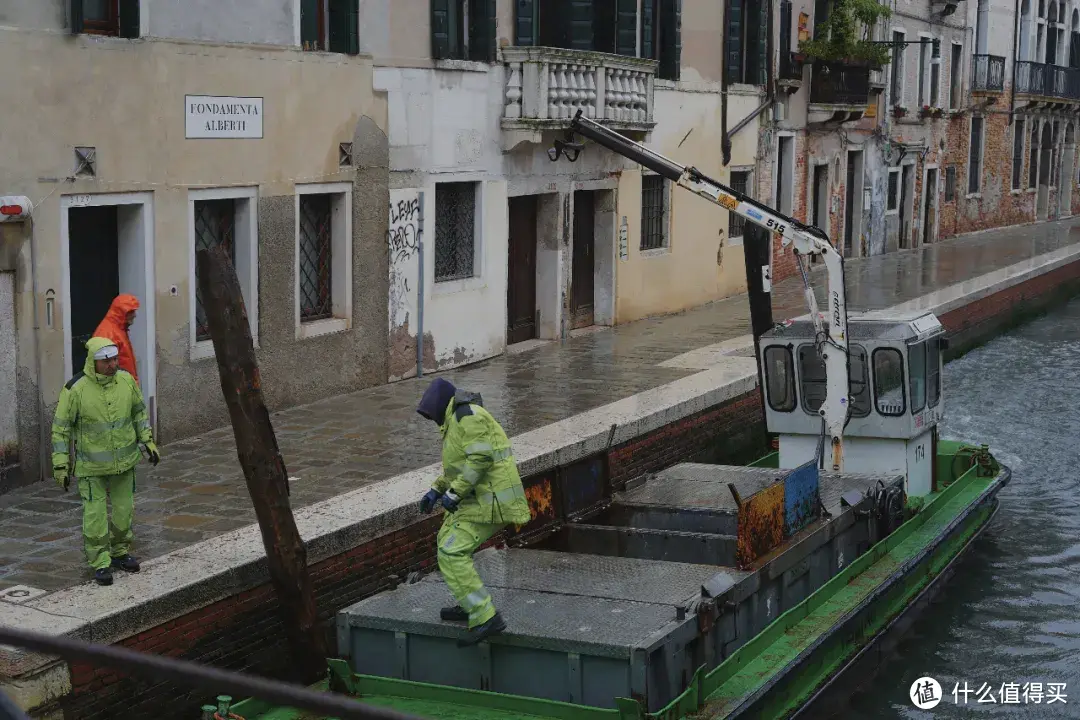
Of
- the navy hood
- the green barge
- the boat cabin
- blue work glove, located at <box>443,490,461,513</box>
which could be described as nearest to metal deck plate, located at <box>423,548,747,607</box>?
the green barge

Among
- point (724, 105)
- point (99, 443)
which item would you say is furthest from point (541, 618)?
point (724, 105)

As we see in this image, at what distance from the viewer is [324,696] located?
7.38 feet

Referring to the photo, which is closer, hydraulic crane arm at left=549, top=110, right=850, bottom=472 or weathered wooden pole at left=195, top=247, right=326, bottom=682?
weathered wooden pole at left=195, top=247, right=326, bottom=682

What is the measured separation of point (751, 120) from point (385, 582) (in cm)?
1494

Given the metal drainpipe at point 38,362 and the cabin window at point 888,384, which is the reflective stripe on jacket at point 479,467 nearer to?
the metal drainpipe at point 38,362

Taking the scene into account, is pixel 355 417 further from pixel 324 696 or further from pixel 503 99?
pixel 324 696

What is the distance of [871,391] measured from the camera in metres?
11.4

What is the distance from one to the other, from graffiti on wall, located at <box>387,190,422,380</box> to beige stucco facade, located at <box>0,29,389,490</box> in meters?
0.16

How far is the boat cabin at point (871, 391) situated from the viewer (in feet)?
37.2

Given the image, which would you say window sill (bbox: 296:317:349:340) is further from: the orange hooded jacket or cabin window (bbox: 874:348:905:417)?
cabin window (bbox: 874:348:905:417)

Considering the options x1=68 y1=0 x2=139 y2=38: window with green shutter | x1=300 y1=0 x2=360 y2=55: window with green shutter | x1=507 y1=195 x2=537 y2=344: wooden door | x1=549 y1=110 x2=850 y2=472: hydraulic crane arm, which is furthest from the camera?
x1=507 y1=195 x2=537 y2=344: wooden door

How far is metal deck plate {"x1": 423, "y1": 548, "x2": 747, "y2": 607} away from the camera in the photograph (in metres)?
7.80

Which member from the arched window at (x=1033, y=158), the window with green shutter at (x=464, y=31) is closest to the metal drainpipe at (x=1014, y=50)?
the arched window at (x=1033, y=158)

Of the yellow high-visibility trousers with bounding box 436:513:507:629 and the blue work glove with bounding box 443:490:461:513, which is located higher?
the blue work glove with bounding box 443:490:461:513
